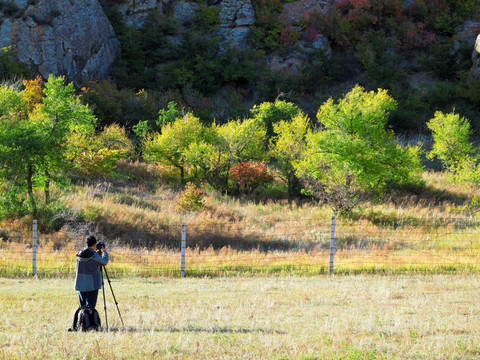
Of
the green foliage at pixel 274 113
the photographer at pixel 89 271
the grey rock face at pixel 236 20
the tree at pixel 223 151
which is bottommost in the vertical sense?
the photographer at pixel 89 271

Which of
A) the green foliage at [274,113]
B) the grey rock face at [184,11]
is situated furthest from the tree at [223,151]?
the grey rock face at [184,11]

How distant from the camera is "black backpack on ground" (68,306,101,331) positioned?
837 centimetres

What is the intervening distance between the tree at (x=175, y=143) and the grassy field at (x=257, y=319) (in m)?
26.7

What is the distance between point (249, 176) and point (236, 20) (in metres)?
39.6

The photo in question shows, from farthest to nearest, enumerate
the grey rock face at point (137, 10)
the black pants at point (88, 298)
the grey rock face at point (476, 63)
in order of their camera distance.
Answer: the grey rock face at point (137, 10) → the grey rock face at point (476, 63) → the black pants at point (88, 298)

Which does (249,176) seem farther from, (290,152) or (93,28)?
(93,28)

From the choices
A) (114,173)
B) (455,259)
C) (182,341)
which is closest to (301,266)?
(455,259)

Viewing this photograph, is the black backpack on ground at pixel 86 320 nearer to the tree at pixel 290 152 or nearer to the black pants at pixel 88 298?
the black pants at pixel 88 298

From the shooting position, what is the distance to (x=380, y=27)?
238 ft

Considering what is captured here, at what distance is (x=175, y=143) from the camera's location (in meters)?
41.0

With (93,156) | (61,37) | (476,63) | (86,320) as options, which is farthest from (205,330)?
(476,63)

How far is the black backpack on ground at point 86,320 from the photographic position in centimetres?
837

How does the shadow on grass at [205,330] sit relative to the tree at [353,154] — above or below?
below

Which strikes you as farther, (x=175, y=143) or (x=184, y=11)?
(x=184, y=11)
